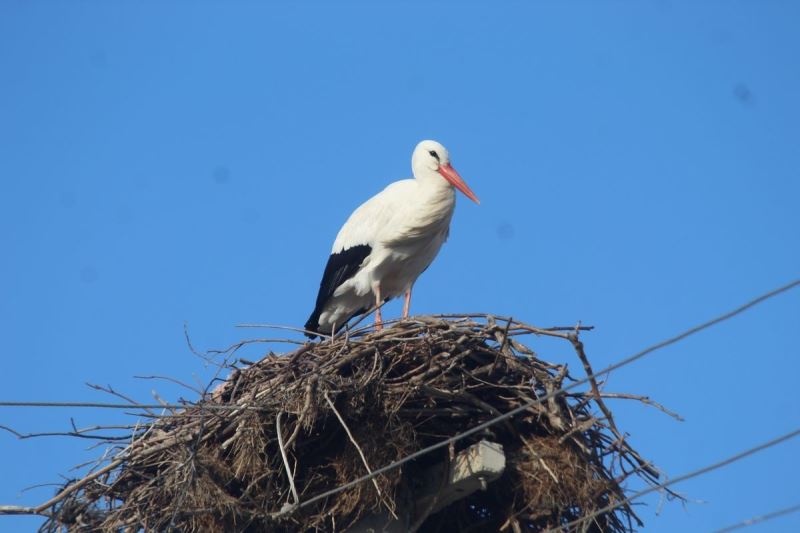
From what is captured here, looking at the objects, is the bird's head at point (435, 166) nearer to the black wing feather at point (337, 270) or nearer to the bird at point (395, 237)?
the bird at point (395, 237)

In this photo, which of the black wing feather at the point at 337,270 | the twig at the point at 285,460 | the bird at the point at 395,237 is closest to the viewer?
the twig at the point at 285,460

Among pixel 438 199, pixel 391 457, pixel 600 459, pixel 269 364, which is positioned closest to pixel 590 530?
pixel 600 459

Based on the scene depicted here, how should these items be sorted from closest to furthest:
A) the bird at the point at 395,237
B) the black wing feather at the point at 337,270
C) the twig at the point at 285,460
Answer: the twig at the point at 285,460, the bird at the point at 395,237, the black wing feather at the point at 337,270

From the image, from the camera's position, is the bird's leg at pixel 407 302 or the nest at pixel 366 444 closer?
the nest at pixel 366 444

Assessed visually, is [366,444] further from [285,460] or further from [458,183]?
[458,183]

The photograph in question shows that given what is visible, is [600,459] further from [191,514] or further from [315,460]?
[191,514]

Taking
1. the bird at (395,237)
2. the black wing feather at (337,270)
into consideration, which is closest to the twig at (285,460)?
the bird at (395,237)

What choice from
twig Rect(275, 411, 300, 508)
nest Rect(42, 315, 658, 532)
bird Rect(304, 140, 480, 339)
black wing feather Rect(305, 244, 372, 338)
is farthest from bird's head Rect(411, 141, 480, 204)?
twig Rect(275, 411, 300, 508)

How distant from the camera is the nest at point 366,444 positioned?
5.80 meters

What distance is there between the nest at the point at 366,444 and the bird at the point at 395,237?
5.29 feet

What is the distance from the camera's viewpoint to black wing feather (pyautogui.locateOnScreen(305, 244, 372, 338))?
795 cm

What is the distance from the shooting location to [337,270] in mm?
8086

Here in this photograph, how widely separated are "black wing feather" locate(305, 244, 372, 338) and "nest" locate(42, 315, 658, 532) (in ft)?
5.76

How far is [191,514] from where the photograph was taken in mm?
5648
